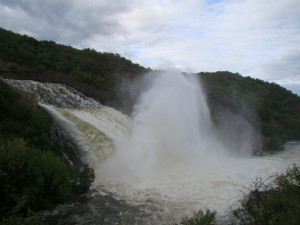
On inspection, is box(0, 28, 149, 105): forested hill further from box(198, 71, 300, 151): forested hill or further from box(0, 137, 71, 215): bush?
box(0, 137, 71, 215): bush

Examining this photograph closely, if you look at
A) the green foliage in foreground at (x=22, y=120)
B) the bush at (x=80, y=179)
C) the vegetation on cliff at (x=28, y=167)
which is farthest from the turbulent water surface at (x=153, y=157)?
the green foliage in foreground at (x=22, y=120)

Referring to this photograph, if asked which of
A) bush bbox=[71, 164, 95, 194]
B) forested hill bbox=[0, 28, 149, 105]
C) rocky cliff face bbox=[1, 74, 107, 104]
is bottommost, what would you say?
bush bbox=[71, 164, 95, 194]

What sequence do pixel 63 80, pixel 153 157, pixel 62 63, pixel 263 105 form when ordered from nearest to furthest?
pixel 153 157
pixel 63 80
pixel 62 63
pixel 263 105

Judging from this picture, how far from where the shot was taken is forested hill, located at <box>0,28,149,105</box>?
25.9 metres

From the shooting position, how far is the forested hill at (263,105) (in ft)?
110

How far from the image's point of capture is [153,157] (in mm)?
16250

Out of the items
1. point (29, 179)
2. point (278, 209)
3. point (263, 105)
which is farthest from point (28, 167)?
point (263, 105)

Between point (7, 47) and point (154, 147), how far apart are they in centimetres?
2018

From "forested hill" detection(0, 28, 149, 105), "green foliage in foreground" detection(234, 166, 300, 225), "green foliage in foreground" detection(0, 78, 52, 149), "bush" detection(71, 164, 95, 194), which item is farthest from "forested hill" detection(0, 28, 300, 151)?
"green foliage in foreground" detection(234, 166, 300, 225)

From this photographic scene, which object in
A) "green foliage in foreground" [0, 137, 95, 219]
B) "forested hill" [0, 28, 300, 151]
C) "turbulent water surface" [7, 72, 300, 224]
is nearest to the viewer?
"green foliage in foreground" [0, 137, 95, 219]

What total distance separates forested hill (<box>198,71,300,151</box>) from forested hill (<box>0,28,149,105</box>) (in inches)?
514

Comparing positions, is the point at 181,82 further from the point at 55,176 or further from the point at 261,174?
the point at 55,176

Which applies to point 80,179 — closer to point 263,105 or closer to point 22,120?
point 22,120

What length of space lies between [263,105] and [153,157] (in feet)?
102
